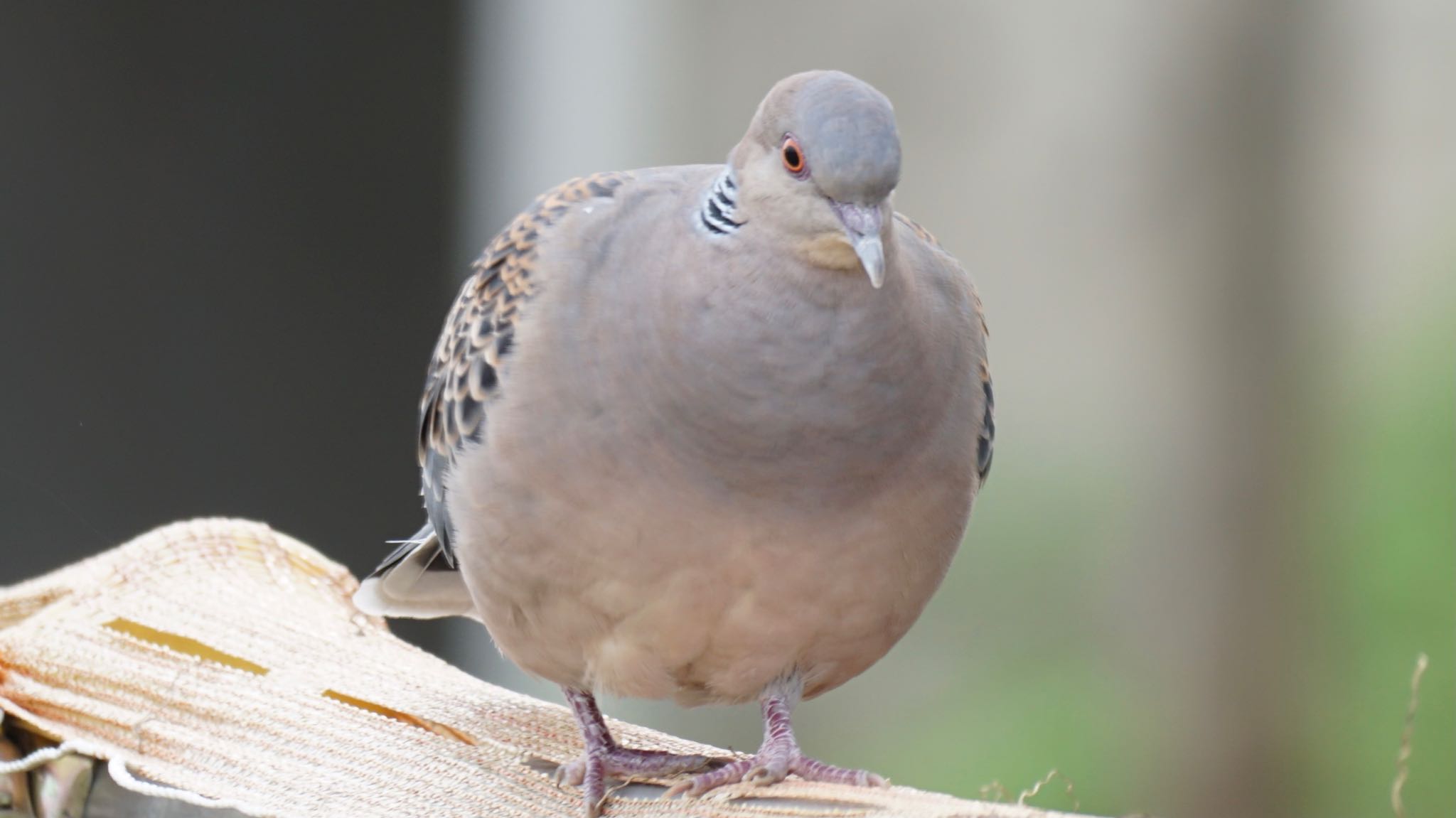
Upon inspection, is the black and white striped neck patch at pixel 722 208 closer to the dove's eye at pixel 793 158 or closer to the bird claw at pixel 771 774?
the dove's eye at pixel 793 158

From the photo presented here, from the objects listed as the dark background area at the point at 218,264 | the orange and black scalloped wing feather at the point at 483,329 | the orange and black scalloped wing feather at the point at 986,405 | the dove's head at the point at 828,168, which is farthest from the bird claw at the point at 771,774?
the dark background area at the point at 218,264

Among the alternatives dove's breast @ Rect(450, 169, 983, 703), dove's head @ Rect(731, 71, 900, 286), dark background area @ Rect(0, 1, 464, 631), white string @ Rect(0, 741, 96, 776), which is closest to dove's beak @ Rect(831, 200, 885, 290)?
dove's head @ Rect(731, 71, 900, 286)

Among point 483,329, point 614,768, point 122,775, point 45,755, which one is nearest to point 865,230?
point 483,329

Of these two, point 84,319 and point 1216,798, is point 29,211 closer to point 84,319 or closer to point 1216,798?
point 84,319

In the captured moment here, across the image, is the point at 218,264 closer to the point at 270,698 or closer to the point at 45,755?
the point at 270,698

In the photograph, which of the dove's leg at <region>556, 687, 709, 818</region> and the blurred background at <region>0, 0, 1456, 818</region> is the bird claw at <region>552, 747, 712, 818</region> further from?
the blurred background at <region>0, 0, 1456, 818</region>

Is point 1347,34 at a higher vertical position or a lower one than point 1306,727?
higher

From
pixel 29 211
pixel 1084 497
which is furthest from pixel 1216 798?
pixel 29 211

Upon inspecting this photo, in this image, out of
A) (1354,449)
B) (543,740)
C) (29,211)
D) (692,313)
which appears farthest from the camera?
(1354,449)
